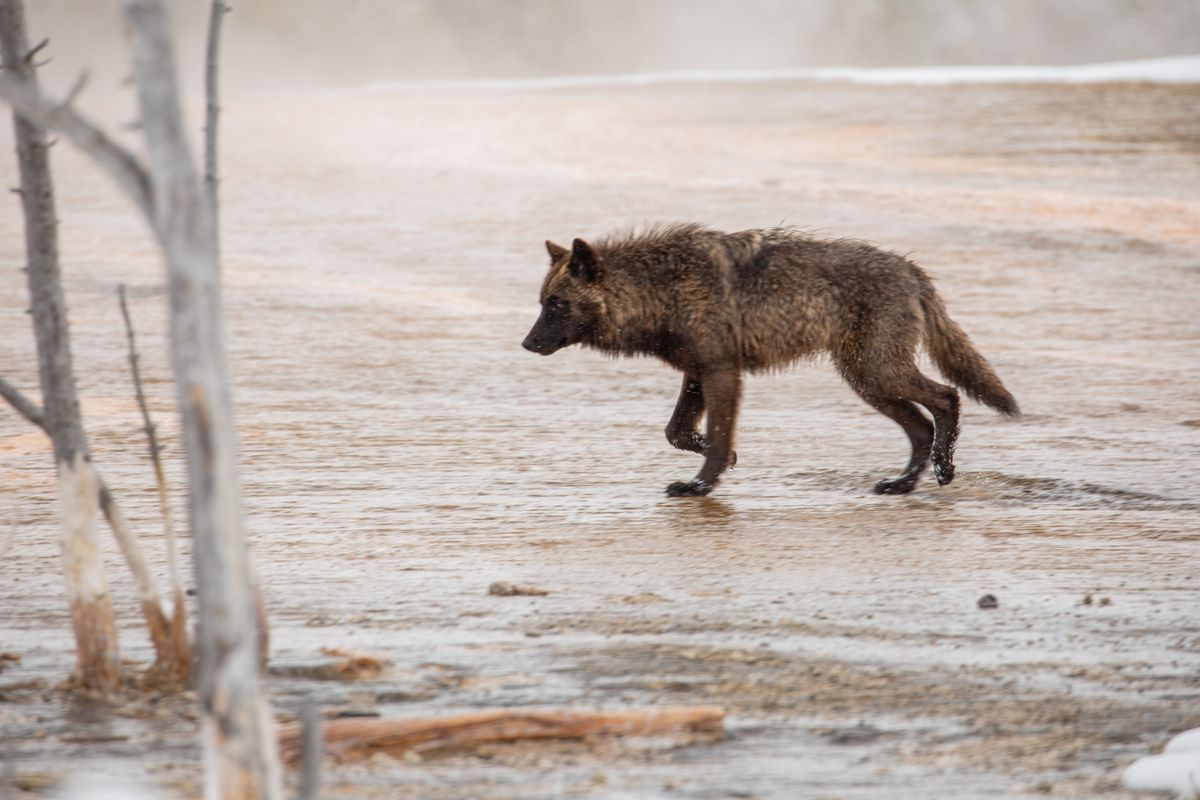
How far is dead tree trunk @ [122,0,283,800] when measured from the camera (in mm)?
3355

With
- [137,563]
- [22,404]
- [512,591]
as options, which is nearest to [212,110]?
[22,404]

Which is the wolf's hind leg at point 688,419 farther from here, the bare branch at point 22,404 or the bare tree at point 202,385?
the bare tree at point 202,385

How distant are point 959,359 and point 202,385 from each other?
605cm

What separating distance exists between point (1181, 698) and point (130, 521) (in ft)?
16.6

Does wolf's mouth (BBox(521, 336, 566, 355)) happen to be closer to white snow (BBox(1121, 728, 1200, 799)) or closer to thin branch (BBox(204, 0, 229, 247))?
thin branch (BBox(204, 0, 229, 247))

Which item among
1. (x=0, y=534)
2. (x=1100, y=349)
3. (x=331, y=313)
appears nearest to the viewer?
(x=0, y=534)

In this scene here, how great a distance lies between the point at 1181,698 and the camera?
5215mm

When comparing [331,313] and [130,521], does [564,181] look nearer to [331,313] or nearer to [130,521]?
[331,313]

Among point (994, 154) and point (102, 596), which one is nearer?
point (102, 596)

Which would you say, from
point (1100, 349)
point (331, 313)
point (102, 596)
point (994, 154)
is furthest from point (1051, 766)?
point (994, 154)

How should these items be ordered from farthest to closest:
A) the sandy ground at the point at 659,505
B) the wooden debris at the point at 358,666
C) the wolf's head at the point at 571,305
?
the wolf's head at the point at 571,305, the wooden debris at the point at 358,666, the sandy ground at the point at 659,505

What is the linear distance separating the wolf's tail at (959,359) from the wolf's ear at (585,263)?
1.87 metres

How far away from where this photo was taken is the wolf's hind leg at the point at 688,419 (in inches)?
342

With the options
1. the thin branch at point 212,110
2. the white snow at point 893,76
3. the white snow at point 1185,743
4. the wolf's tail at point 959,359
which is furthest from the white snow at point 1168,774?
the white snow at point 893,76
